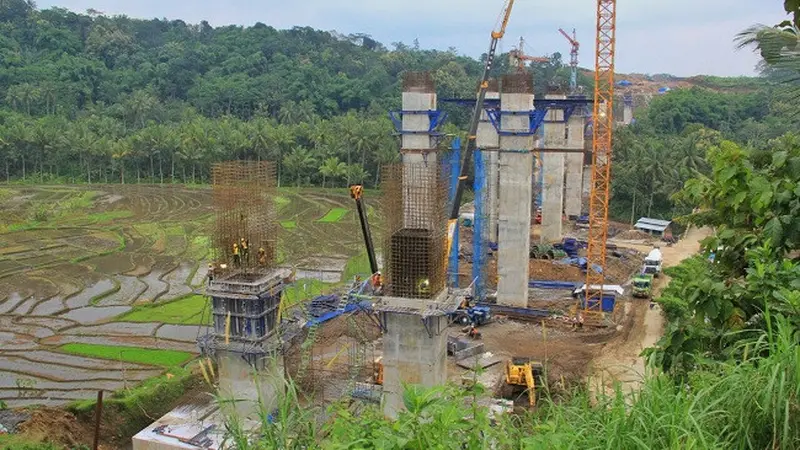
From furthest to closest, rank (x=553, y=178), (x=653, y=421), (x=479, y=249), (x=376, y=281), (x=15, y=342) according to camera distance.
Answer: (x=553, y=178)
(x=479, y=249)
(x=15, y=342)
(x=376, y=281)
(x=653, y=421)

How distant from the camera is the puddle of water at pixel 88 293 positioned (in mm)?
30266

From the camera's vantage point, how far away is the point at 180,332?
88.2ft

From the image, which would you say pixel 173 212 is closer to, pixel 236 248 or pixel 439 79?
pixel 236 248

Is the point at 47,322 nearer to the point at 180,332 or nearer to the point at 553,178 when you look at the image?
the point at 180,332

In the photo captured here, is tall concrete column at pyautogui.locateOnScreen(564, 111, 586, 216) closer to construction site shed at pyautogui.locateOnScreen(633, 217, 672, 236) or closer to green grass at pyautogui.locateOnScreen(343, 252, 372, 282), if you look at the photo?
construction site shed at pyautogui.locateOnScreen(633, 217, 672, 236)

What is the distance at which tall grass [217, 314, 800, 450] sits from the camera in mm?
4531

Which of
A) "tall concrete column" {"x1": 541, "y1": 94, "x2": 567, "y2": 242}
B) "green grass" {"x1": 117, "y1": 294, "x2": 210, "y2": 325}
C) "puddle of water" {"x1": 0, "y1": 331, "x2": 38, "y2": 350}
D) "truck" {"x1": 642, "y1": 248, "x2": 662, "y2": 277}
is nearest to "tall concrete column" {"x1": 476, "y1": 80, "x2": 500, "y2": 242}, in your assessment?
"tall concrete column" {"x1": 541, "y1": 94, "x2": 567, "y2": 242}

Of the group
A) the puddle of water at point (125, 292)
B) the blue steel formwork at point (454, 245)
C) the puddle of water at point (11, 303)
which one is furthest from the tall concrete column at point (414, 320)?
the puddle of water at point (11, 303)

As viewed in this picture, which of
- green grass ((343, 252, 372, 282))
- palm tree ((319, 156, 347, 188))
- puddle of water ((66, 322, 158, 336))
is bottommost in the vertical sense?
puddle of water ((66, 322, 158, 336))

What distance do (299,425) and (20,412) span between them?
16.9m

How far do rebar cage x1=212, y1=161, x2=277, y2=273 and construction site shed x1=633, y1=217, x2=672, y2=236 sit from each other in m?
33.4

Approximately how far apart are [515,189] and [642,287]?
8574mm

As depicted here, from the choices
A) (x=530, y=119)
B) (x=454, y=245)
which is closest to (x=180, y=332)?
(x=454, y=245)

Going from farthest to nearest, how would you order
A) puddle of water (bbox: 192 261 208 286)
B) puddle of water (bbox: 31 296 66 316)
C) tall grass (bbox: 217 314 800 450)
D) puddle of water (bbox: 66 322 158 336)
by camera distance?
puddle of water (bbox: 192 261 208 286), puddle of water (bbox: 31 296 66 316), puddle of water (bbox: 66 322 158 336), tall grass (bbox: 217 314 800 450)
